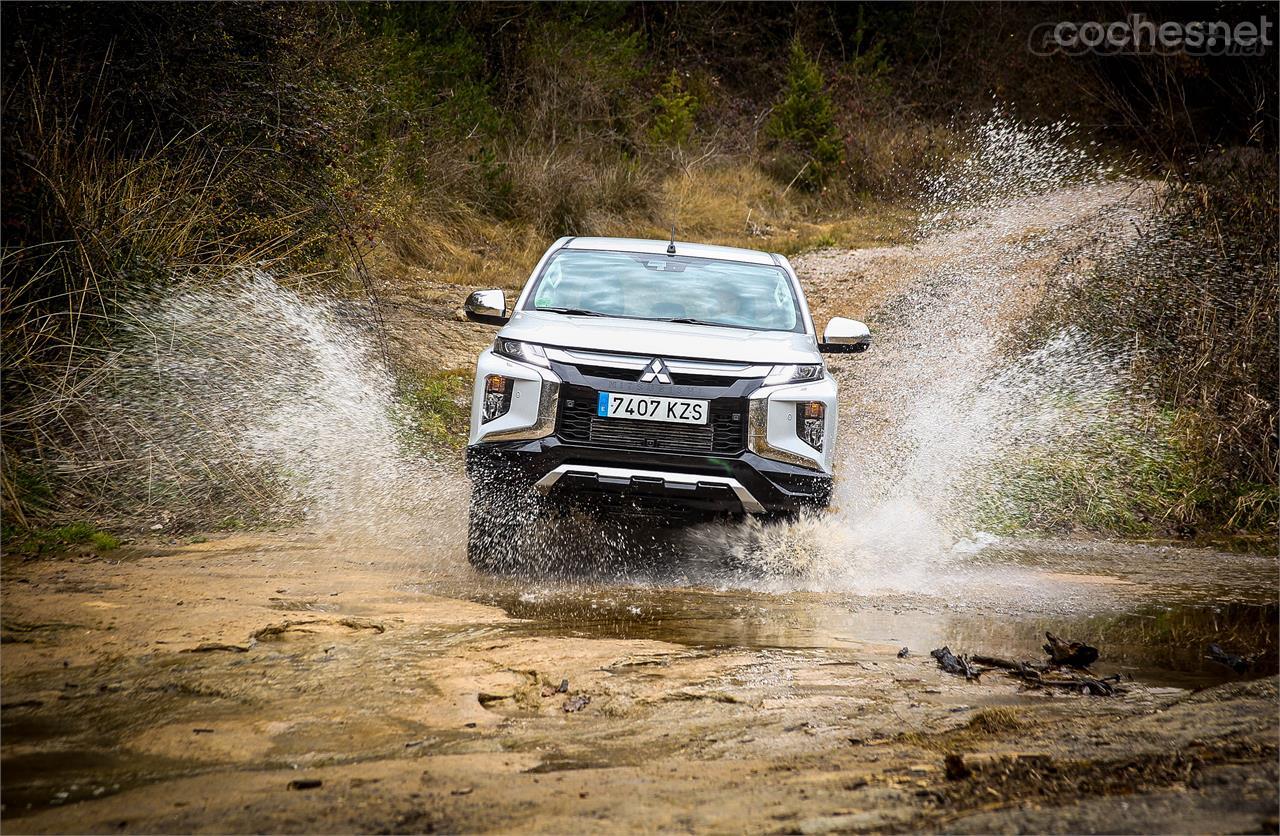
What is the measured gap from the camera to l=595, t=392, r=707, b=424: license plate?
537cm

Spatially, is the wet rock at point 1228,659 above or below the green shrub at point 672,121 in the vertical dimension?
below

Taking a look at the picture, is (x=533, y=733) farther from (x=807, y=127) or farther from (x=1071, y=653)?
(x=807, y=127)

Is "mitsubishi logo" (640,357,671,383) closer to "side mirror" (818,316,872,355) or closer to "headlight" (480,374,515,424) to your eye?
"headlight" (480,374,515,424)

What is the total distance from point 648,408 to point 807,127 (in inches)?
624

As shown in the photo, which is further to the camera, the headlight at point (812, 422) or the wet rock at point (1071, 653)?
the headlight at point (812, 422)

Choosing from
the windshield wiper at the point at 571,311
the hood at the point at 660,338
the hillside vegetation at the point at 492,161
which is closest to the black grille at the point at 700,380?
the hood at the point at 660,338

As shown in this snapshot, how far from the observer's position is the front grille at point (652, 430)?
5.38 meters

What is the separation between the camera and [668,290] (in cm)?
661

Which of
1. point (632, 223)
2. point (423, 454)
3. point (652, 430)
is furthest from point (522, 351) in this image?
point (632, 223)

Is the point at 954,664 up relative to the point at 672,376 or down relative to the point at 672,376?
down

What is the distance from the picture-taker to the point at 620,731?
3.55 m

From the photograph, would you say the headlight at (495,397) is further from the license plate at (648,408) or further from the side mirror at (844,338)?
the side mirror at (844,338)

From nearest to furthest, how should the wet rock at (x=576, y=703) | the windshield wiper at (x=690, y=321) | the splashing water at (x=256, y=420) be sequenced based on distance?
the wet rock at (x=576, y=703), the windshield wiper at (x=690, y=321), the splashing water at (x=256, y=420)

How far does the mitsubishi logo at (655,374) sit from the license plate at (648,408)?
9 cm
